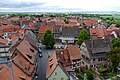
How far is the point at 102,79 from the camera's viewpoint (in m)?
45.4

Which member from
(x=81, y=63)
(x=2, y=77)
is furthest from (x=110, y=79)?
(x=2, y=77)

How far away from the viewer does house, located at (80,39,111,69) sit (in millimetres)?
53062

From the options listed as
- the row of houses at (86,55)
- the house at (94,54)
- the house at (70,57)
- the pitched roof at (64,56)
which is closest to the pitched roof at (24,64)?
the row of houses at (86,55)

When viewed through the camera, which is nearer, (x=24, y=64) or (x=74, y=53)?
(x=24, y=64)

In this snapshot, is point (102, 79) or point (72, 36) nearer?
point (102, 79)

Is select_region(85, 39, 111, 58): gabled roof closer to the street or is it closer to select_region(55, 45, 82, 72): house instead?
select_region(55, 45, 82, 72): house

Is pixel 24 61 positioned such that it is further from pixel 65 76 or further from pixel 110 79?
pixel 110 79

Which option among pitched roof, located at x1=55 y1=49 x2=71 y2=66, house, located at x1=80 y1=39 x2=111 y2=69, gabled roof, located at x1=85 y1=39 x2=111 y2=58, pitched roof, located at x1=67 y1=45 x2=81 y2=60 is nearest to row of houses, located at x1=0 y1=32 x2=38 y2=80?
pitched roof, located at x1=55 y1=49 x2=71 y2=66

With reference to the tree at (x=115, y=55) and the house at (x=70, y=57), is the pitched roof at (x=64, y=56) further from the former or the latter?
the tree at (x=115, y=55)

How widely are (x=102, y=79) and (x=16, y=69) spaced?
1966 cm

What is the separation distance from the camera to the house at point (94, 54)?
5306 cm

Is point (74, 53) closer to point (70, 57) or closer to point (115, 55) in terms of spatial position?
point (70, 57)

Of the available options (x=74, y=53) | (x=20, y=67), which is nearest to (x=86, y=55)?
(x=74, y=53)

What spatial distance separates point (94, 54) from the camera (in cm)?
5344
